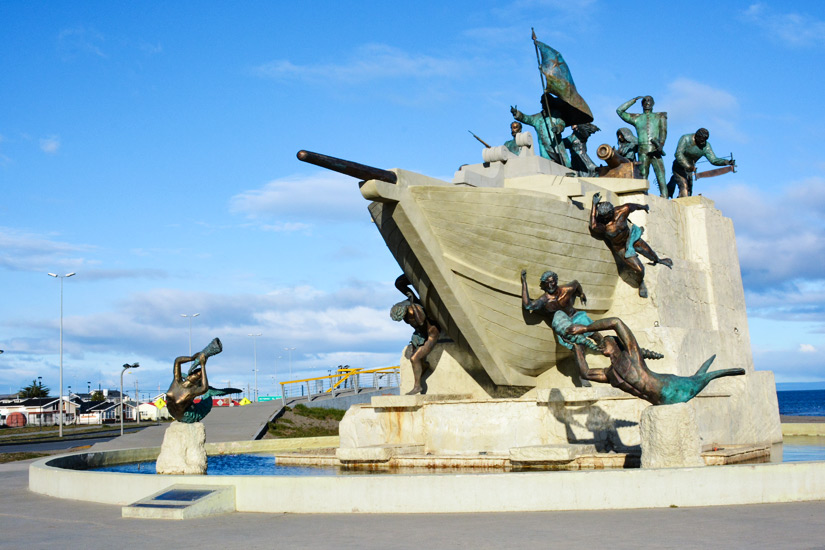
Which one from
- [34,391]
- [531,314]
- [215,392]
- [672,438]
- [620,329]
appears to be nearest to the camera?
[672,438]

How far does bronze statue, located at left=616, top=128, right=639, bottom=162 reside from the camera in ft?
56.8

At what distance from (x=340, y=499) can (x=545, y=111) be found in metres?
11.8

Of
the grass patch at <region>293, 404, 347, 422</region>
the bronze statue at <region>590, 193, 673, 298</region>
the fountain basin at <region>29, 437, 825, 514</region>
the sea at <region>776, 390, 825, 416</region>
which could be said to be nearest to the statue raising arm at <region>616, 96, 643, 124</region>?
the bronze statue at <region>590, 193, 673, 298</region>

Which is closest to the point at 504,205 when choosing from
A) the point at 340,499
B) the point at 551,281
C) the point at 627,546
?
the point at 551,281

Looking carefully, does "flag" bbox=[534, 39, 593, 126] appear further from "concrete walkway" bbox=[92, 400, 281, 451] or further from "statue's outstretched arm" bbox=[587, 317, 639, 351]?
"concrete walkway" bbox=[92, 400, 281, 451]

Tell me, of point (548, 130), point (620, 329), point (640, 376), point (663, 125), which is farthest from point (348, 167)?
point (663, 125)

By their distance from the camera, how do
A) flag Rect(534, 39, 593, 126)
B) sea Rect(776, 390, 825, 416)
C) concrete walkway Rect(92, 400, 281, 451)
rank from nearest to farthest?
flag Rect(534, 39, 593, 126)
concrete walkway Rect(92, 400, 281, 451)
sea Rect(776, 390, 825, 416)

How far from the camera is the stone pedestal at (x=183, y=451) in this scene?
10.4 meters

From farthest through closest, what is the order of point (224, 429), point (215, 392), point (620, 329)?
point (224, 429) < point (215, 392) < point (620, 329)

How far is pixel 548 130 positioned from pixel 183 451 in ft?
34.5

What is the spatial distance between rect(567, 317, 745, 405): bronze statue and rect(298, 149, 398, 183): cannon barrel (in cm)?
343

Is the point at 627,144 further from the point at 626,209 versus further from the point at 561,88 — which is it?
the point at 626,209

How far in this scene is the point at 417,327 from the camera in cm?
1455

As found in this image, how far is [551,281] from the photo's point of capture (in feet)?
41.4
